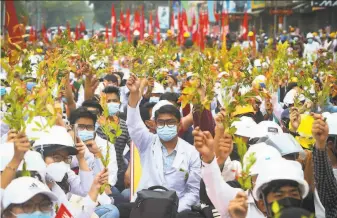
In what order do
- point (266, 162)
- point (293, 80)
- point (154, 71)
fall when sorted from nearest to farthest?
point (266, 162)
point (154, 71)
point (293, 80)

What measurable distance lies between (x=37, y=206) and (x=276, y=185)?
1.40 meters

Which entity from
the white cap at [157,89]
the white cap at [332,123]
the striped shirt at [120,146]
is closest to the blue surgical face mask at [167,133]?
the white cap at [332,123]

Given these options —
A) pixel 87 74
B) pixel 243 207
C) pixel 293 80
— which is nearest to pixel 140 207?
pixel 243 207

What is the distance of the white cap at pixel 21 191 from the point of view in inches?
217

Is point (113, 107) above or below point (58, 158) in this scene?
below

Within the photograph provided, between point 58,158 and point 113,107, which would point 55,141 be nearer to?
point 58,158

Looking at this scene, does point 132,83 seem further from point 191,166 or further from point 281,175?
point 281,175

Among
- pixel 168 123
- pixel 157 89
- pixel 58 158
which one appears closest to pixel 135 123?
pixel 168 123

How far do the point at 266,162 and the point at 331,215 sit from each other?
89cm

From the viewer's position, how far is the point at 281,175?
212 inches

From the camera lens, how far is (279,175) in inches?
212

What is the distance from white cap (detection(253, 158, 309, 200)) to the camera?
17.7 ft

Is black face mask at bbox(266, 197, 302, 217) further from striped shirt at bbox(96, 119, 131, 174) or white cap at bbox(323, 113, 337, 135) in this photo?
striped shirt at bbox(96, 119, 131, 174)

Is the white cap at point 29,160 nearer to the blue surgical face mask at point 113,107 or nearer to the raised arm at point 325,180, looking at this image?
the raised arm at point 325,180
